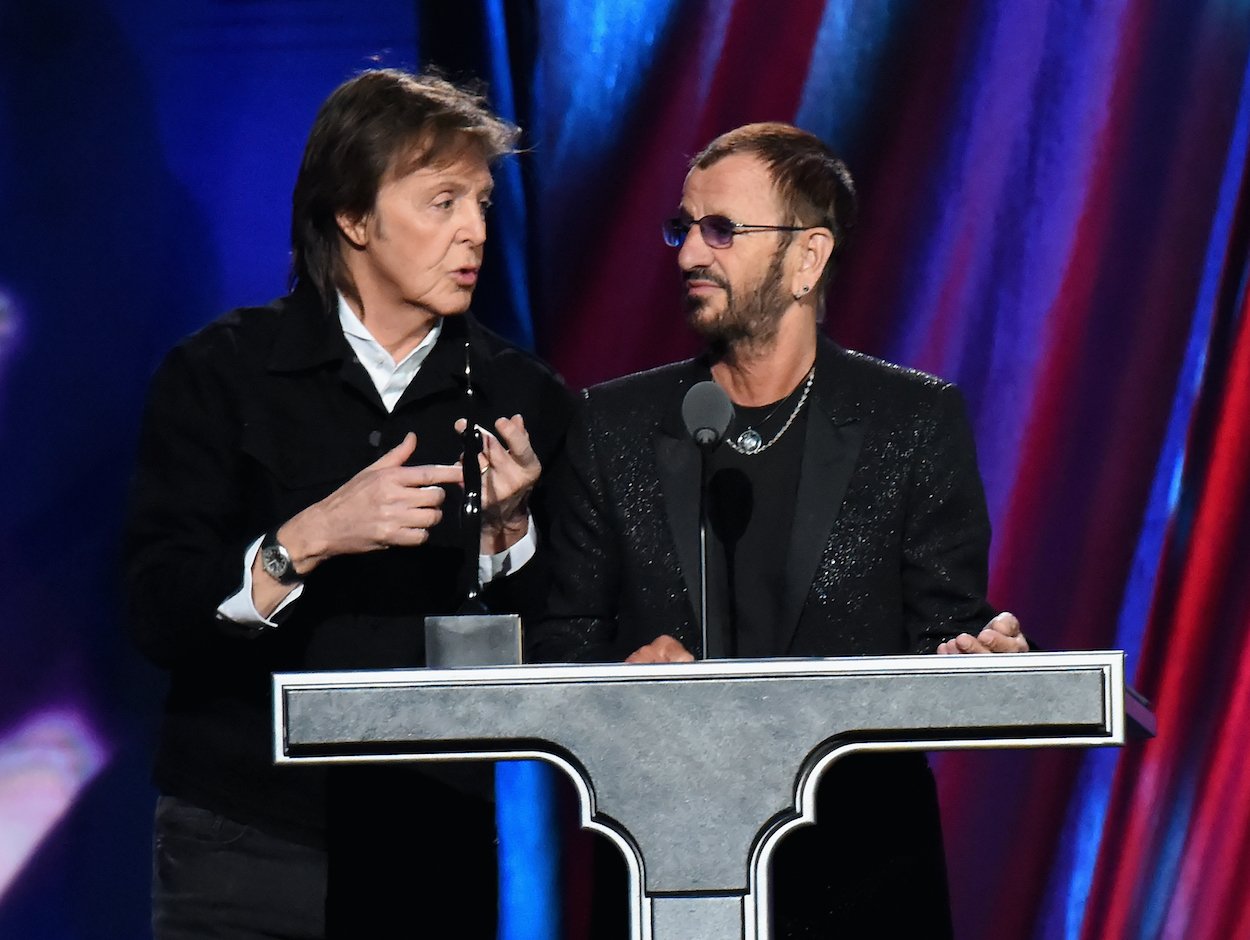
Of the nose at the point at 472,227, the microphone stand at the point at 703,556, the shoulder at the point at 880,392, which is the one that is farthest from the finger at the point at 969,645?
the nose at the point at 472,227

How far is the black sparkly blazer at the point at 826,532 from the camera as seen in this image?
2.57 meters

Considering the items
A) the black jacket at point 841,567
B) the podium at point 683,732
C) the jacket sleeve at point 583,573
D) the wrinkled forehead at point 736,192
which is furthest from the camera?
the wrinkled forehead at point 736,192

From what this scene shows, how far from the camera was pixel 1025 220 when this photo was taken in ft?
11.1

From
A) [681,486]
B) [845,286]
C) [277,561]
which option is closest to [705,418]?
[681,486]

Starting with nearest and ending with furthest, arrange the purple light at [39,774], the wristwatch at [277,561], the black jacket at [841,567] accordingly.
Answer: the wristwatch at [277,561] < the black jacket at [841,567] < the purple light at [39,774]

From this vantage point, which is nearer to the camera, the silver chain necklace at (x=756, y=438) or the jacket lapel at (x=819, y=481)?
the jacket lapel at (x=819, y=481)

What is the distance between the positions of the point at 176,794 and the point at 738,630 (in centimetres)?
84

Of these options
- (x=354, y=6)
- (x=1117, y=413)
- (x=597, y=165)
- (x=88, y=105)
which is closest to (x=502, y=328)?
(x=597, y=165)

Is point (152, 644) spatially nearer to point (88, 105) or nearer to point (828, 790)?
point (828, 790)

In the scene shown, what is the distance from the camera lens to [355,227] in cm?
277

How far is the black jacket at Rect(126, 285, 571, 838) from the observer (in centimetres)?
255

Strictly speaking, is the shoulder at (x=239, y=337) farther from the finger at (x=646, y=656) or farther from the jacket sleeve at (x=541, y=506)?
the finger at (x=646, y=656)

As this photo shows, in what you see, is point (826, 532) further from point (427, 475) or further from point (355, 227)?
point (355, 227)

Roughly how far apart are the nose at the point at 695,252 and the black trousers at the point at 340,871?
33.5 inches
